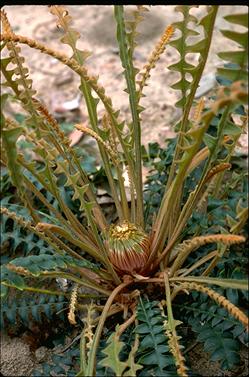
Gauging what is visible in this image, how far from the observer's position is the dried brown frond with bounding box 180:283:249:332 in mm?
1209

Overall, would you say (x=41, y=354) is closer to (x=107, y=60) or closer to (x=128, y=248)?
(x=128, y=248)

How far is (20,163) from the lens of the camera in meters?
1.43

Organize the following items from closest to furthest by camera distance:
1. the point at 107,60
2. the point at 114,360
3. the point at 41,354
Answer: the point at 114,360 < the point at 41,354 < the point at 107,60

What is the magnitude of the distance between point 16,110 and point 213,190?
1.22m

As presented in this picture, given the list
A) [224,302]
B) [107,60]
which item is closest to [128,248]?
[224,302]

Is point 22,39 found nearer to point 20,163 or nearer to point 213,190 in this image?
point 20,163

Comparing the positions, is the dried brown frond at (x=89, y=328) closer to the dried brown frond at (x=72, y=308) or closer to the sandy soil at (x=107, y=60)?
the dried brown frond at (x=72, y=308)

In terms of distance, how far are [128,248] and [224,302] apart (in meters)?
0.34

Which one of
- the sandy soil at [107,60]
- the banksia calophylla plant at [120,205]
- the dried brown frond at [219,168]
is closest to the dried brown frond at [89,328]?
the banksia calophylla plant at [120,205]

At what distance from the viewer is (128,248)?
1.54 m

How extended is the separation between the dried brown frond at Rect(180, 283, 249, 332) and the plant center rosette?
155 millimetres

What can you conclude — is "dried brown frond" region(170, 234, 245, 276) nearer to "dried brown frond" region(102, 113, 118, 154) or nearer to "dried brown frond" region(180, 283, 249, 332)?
"dried brown frond" region(180, 283, 249, 332)

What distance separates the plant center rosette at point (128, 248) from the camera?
155cm

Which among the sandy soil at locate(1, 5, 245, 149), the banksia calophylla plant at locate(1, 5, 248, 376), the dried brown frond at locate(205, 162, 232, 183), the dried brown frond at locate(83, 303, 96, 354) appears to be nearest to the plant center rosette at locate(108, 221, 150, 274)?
the banksia calophylla plant at locate(1, 5, 248, 376)
